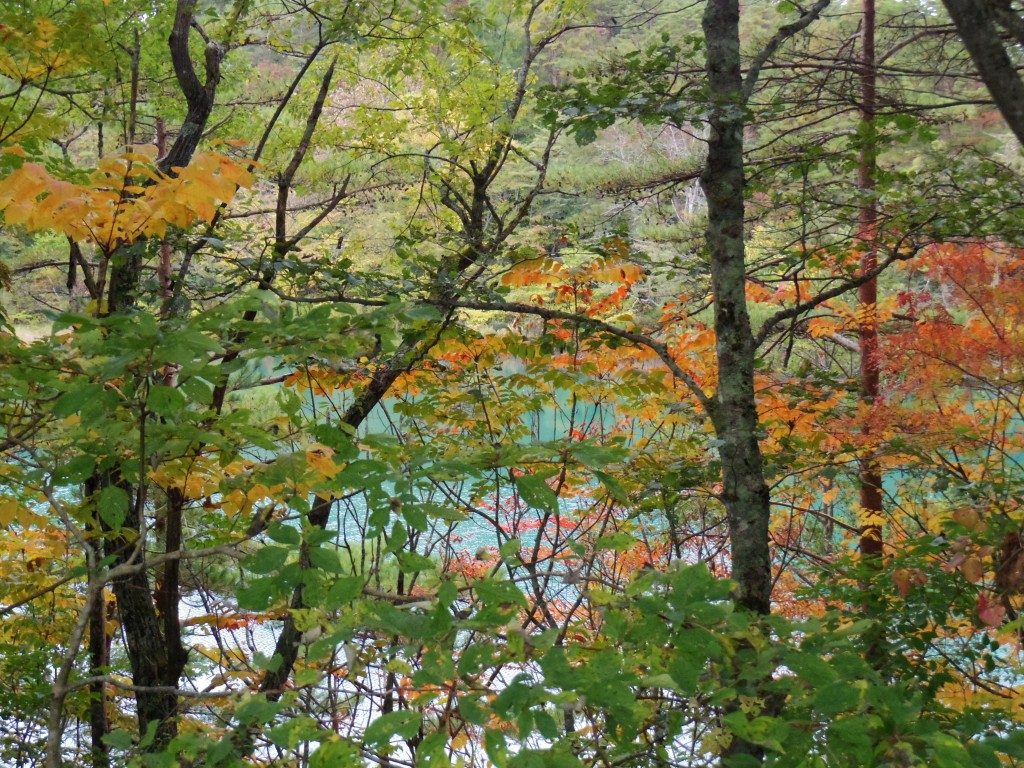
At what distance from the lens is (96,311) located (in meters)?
A: 2.17

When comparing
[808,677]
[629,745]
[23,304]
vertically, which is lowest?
[629,745]

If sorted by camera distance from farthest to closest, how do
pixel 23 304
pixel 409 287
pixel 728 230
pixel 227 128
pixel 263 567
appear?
pixel 23 304, pixel 227 128, pixel 409 287, pixel 728 230, pixel 263 567

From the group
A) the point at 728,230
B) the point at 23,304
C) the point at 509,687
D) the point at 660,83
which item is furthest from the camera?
the point at 23,304

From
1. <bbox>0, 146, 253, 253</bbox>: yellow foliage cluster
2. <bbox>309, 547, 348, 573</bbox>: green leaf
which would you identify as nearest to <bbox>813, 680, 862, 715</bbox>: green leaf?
<bbox>309, 547, 348, 573</bbox>: green leaf

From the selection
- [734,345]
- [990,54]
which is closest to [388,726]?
[990,54]

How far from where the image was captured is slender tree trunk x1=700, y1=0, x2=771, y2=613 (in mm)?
2225

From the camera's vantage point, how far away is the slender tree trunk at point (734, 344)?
2.22m

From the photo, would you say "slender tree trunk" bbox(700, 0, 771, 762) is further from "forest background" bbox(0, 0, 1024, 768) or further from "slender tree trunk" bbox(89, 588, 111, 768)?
"slender tree trunk" bbox(89, 588, 111, 768)

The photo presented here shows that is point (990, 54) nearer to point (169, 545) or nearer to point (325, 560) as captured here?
point (325, 560)

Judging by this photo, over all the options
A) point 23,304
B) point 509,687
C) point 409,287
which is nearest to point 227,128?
point 409,287

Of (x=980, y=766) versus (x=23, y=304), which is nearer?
(x=980, y=766)

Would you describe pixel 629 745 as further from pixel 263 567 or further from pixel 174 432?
pixel 174 432

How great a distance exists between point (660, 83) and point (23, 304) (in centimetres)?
1048

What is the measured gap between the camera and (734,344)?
2.28 metres
